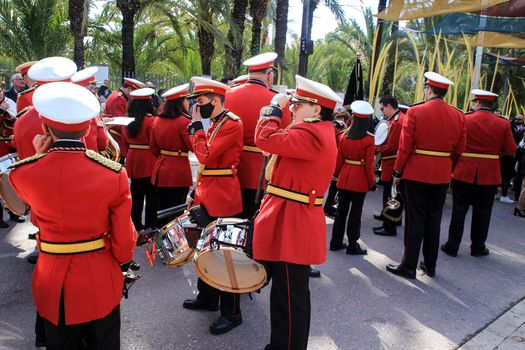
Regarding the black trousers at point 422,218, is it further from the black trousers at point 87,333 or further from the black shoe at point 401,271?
the black trousers at point 87,333

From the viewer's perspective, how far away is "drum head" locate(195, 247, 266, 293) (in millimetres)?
3326

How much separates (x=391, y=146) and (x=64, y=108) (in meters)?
5.42

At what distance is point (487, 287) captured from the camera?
5.30 meters

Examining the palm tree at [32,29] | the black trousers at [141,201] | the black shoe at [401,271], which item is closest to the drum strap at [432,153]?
the black shoe at [401,271]

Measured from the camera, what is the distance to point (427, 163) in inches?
207

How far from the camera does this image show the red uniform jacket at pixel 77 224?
229cm

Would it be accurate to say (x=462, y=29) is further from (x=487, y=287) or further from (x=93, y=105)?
(x=93, y=105)

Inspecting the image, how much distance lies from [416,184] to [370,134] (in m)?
0.93

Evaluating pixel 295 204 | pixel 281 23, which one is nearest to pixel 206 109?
pixel 295 204

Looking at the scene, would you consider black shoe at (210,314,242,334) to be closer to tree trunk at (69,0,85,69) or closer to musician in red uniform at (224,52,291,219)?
musician in red uniform at (224,52,291,219)

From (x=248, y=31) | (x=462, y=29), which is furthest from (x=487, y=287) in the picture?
(x=248, y=31)

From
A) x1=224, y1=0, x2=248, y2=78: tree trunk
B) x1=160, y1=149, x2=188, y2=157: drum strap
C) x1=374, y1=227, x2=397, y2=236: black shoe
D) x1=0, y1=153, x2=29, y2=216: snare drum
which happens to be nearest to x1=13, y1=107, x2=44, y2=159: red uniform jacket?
x1=0, y1=153, x2=29, y2=216: snare drum

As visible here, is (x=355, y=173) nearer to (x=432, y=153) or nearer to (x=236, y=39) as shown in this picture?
(x=432, y=153)

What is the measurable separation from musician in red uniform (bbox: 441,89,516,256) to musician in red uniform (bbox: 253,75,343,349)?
3664 millimetres
